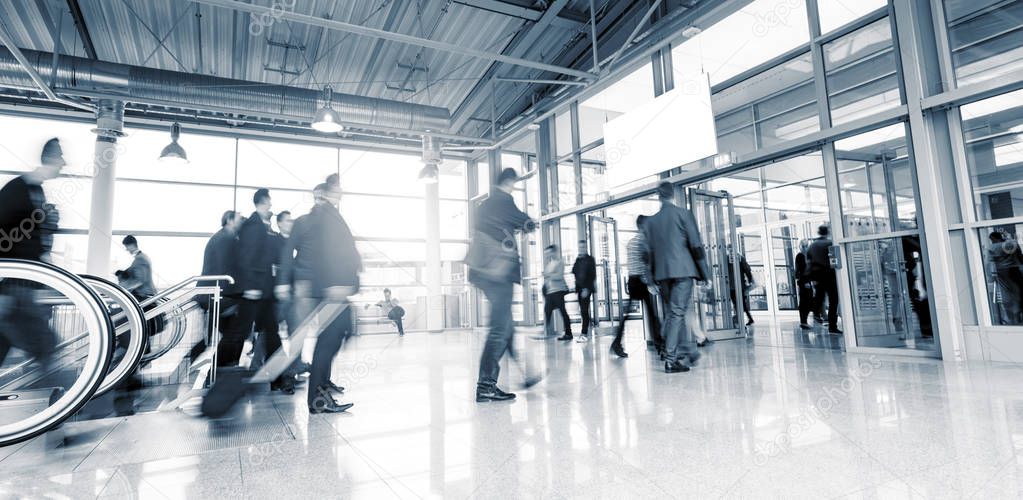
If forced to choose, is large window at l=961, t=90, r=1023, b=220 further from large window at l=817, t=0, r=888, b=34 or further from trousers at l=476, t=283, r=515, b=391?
trousers at l=476, t=283, r=515, b=391

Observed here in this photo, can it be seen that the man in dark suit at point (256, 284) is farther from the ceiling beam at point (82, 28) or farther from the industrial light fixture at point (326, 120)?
the ceiling beam at point (82, 28)

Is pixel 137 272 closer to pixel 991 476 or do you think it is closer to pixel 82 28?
pixel 82 28

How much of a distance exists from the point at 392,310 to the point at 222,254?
768cm

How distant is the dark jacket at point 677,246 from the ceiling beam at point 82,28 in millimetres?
7937

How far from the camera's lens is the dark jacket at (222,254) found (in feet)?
12.6

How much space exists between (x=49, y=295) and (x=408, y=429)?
1894 millimetres

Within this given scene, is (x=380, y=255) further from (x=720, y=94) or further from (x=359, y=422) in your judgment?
(x=359, y=422)

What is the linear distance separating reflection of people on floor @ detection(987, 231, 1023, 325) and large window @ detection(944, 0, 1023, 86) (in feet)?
4.36

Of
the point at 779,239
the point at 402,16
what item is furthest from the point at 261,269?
the point at 779,239

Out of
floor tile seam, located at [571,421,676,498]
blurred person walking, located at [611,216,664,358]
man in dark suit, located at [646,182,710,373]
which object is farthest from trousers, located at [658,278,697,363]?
floor tile seam, located at [571,421,676,498]

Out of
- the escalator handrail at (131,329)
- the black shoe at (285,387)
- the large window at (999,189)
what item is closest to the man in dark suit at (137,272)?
the black shoe at (285,387)

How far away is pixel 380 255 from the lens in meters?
11.6

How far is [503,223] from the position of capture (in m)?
3.13

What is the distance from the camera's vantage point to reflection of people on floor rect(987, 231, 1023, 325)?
3973 mm
